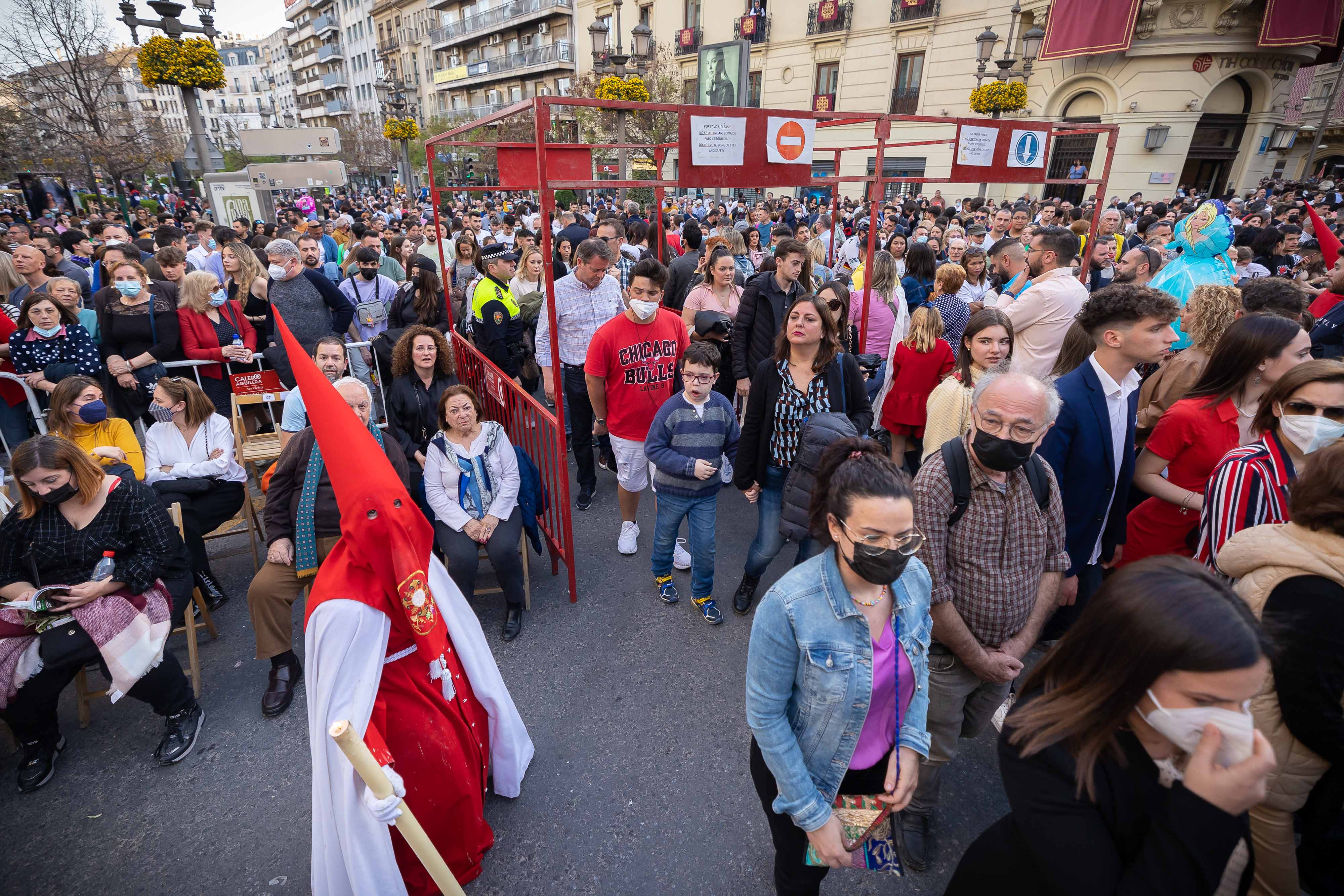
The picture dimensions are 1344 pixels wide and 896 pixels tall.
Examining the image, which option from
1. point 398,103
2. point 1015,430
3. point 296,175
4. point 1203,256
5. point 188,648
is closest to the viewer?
point 1015,430

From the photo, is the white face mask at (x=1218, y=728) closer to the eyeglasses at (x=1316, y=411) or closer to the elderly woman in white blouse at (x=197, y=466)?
the eyeglasses at (x=1316, y=411)

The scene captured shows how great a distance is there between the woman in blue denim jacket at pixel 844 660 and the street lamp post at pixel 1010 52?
15.9 meters

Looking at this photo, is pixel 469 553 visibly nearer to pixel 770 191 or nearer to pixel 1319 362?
pixel 1319 362

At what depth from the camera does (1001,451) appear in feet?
6.80

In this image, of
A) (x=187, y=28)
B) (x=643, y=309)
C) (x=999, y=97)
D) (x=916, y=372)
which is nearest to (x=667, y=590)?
(x=643, y=309)

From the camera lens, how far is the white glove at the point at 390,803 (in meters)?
1.73

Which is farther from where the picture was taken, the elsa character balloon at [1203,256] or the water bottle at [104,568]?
the elsa character balloon at [1203,256]

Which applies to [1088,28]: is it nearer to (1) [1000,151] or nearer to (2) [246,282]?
(1) [1000,151]

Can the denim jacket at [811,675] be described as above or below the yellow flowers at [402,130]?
below

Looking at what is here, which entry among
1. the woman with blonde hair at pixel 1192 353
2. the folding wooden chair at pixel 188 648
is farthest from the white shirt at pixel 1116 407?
the folding wooden chair at pixel 188 648

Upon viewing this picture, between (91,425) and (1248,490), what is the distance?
19.3 ft

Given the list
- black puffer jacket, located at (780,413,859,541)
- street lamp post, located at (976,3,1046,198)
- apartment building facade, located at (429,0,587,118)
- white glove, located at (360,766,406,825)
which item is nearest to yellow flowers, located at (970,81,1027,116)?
street lamp post, located at (976,3,1046,198)

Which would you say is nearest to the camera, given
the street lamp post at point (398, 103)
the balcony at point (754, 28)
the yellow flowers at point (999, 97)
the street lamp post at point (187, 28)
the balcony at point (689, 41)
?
the street lamp post at point (187, 28)

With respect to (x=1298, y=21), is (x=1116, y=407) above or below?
below
